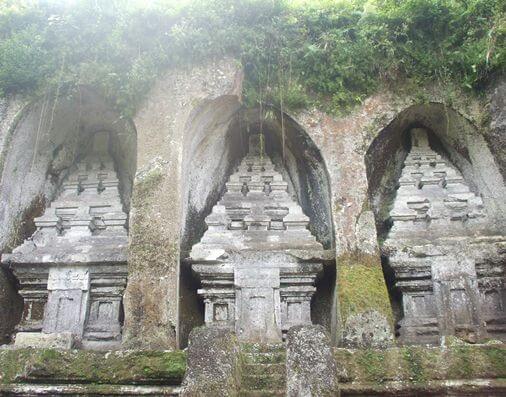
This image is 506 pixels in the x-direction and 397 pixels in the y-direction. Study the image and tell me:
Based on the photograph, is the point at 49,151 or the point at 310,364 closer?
the point at 310,364

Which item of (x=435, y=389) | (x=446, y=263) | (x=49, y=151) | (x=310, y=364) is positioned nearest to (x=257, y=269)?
(x=446, y=263)

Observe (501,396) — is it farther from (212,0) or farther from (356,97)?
(212,0)

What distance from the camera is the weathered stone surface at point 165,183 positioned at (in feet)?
20.6

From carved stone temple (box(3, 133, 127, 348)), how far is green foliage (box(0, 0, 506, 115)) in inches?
67.5

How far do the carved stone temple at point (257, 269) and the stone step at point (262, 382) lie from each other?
2.01m

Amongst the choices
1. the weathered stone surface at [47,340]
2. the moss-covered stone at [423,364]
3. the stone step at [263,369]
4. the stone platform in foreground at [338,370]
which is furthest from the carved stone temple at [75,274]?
the moss-covered stone at [423,364]

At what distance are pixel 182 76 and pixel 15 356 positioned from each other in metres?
4.16

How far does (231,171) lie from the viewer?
860 cm

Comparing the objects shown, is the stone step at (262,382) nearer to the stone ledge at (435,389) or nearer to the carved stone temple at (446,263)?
the stone ledge at (435,389)

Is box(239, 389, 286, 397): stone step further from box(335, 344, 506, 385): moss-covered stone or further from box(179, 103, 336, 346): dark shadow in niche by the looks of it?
box(179, 103, 336, 346): dark shadow in niche

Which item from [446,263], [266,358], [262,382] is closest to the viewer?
[262,382]

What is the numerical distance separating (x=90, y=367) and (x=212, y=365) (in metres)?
1.63

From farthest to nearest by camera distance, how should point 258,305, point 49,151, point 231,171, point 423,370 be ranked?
1. point 231,171
2. point 49,151
3. point 258,305
4. point 423,370

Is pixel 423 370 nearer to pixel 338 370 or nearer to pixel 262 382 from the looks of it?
pixel 338 370
